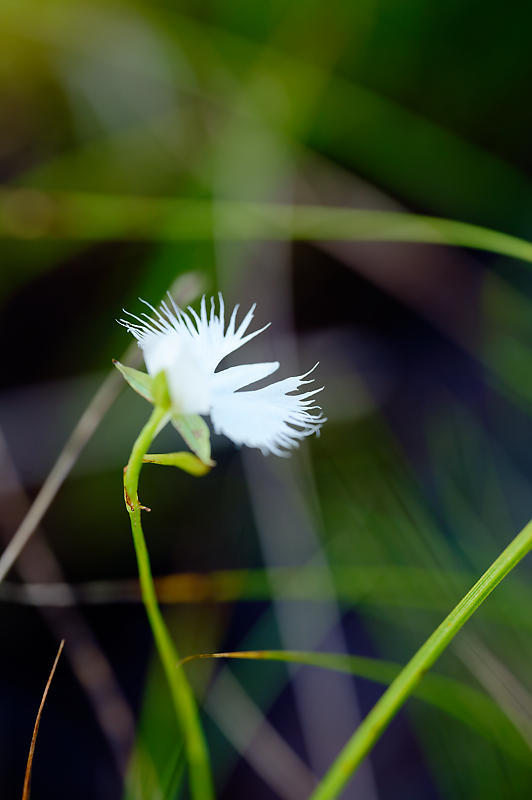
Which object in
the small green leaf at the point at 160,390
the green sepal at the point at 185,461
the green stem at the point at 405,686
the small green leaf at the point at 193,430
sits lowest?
the green stem at the point at 405,686

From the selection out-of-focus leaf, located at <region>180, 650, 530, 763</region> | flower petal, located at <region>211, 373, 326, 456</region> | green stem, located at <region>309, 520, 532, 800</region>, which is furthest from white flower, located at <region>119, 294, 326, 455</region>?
out-of-focus leaf, located at <region>180, 650, 530, 763</region>

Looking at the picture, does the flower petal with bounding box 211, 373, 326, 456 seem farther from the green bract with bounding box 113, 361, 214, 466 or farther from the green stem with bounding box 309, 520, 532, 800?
the green stem with bounding box 309, 520, 532, 800

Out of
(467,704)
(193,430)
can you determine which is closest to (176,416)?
(193,430)

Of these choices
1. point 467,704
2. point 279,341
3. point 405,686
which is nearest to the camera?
point 405,686

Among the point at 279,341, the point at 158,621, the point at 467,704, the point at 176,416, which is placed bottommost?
the point at 467,704

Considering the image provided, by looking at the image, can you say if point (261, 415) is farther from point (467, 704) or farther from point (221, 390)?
point (467, 704)

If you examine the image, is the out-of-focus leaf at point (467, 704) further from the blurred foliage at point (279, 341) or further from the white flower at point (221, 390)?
the white flower at point (221, 390)

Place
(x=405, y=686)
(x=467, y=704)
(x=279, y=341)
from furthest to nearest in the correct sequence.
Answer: (x=279, y=341), (x=467, y=704), (x=405, y=686)

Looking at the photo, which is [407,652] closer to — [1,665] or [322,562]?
[322,562]

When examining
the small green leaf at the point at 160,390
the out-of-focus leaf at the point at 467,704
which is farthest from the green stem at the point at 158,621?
the out-of-focus leaf at the point at 467,704

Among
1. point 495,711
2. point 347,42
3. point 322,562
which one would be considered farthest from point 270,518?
point 347,42
